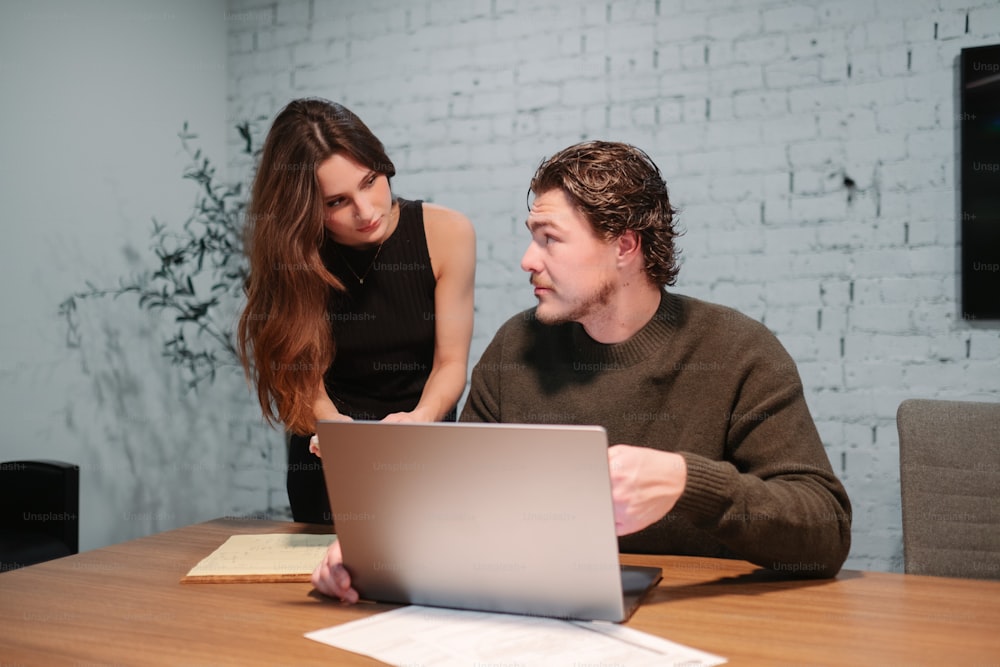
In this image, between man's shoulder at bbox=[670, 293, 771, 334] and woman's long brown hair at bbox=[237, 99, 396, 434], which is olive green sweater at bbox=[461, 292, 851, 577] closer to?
man's shoulder at bbox=[670, 293, 771, 334]

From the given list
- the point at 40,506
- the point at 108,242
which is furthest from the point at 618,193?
the point at 108,242

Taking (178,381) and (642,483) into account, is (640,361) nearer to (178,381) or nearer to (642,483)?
(642,483)

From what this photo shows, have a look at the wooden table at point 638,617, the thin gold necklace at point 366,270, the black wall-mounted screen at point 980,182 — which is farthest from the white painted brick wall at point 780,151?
the wooden table at point 638,617

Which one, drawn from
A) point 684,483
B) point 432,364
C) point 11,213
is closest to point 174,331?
point 11,213

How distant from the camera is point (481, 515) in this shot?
3.25ft

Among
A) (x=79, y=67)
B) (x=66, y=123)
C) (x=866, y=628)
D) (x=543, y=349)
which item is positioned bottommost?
(x=866, y=628)

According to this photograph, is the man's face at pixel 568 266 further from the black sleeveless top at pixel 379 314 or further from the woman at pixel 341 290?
the black sleeveless top at pixel 379 314

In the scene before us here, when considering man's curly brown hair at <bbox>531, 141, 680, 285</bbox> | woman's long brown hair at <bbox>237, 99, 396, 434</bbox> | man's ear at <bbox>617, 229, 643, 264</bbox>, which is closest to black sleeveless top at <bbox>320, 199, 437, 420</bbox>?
woman's long brown hair at <bbox>237, 99, 396, 434</bbox>

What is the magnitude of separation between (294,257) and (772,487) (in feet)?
3.31

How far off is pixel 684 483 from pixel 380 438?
368 mm

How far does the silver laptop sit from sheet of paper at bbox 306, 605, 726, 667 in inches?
1.0

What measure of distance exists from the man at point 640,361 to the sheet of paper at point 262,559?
382mm

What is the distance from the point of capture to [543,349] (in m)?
1.64

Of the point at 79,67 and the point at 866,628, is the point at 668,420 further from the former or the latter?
the point at 79,67
